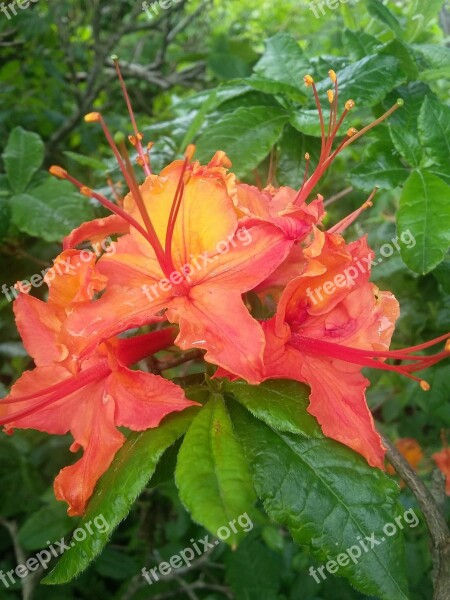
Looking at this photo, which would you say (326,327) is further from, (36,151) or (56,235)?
(36,151)

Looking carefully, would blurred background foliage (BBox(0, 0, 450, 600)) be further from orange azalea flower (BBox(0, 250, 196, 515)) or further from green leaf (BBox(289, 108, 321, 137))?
orange azalea flower (BBox(0, 250, 196, 515))

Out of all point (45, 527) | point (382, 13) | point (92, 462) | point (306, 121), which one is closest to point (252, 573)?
point (45, 527)

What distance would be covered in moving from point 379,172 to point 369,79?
0.18 metres

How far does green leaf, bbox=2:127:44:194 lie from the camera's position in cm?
144

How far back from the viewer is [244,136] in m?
1.19

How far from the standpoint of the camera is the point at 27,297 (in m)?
0.99

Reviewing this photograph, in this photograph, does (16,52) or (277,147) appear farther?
(16,52)

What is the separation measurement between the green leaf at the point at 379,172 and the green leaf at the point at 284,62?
0.23m

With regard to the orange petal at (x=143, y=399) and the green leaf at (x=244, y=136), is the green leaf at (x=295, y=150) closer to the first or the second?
the green leaf at (x=244, y=136)

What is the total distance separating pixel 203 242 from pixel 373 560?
50cm

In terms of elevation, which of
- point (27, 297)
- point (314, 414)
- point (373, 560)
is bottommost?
point (373, 560)

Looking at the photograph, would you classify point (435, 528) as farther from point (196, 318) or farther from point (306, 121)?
point (306, 121)

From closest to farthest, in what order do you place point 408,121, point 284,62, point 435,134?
point 435,134 < point 408,121 < point 284,62

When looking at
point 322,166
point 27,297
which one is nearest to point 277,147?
point 322,166
